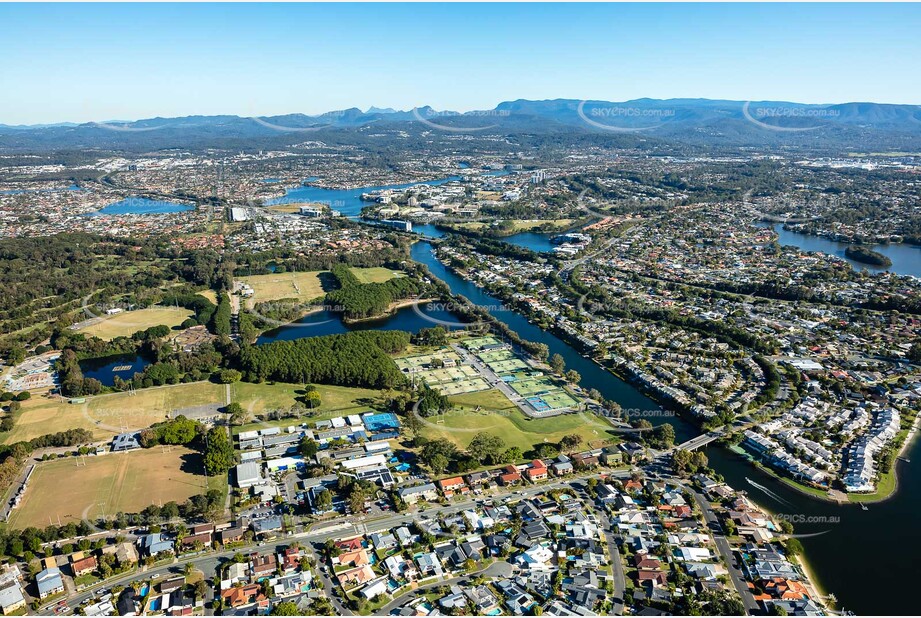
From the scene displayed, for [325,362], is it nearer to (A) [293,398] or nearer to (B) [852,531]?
(A) [293,398]

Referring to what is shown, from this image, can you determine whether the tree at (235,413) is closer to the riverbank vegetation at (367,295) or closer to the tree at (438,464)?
the tree at (438,464)

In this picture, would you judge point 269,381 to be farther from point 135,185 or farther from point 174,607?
point 135,185

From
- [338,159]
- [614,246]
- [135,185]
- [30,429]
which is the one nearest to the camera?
[30,429]

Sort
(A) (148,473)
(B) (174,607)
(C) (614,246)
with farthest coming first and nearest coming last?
1. (C) (614,246)
2. (A) (148,473)
3. (B) (174,607)

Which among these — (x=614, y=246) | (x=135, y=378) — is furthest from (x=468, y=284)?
(x=135, y=378)

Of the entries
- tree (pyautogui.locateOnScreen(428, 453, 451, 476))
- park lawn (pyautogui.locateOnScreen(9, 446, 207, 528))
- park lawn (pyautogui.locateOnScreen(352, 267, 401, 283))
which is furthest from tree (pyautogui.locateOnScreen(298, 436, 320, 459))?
park lawn (pyautogui.locateOnScreen(352, 267, 401, 283))

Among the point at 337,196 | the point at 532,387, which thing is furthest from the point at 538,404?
the point at 337,196

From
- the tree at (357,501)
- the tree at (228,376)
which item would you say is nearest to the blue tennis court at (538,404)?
the tree at (357,501)

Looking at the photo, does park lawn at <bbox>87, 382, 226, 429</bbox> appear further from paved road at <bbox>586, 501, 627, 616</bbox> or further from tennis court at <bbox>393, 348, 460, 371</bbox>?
paved road at <bbox>586, 501, 627, 616</bbox>
